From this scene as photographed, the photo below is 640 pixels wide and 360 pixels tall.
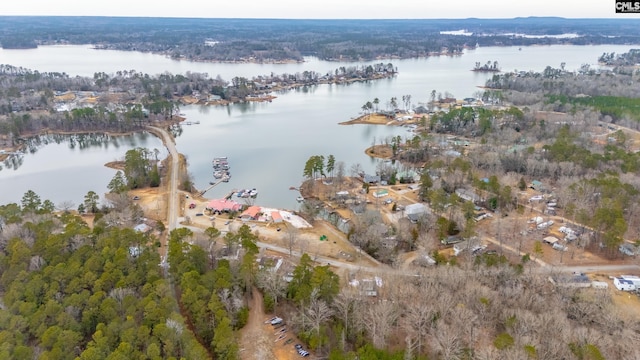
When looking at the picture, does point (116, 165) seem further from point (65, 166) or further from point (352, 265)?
point (352, 265)

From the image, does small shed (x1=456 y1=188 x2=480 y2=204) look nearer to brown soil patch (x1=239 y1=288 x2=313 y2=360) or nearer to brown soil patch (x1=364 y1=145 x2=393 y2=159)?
brown soil patch (x1=364 y1=145 x2=393 y2=159)

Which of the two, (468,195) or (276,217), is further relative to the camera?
(468,195)

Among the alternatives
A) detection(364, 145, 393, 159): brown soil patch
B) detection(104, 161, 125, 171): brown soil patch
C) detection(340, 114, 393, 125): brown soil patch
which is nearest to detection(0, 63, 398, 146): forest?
detection(104, 161, 125, 171): brown soil patch

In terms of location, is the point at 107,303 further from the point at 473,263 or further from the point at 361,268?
the point at 473,263

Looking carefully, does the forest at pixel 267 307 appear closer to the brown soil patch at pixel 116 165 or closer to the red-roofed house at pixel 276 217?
the red-roofed house at pixel 276 217

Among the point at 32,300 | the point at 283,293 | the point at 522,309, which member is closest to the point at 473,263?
the point at 522,309

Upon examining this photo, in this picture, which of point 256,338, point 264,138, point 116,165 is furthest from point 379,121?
point 256,338
